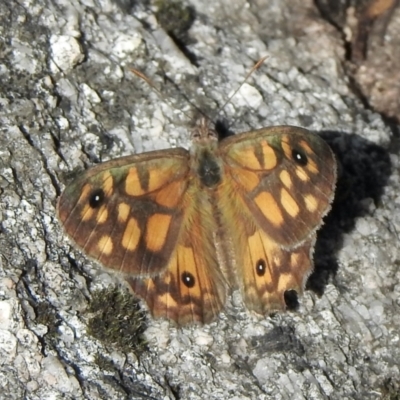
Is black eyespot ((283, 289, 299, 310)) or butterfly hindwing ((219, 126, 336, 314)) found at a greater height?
butterfly hindwing ((219, 126, 336, 314))

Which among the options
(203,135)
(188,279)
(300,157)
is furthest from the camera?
(203,135)

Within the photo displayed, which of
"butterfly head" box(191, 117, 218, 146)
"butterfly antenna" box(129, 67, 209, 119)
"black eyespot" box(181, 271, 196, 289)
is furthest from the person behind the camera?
"butterfly antenna" box(129, 67, 209, 119)

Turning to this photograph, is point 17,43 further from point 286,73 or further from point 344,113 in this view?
point 344,113

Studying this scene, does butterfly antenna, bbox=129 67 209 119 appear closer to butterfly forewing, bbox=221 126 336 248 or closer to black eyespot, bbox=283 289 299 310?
butterfly forewing, bbox=221 126 336 248

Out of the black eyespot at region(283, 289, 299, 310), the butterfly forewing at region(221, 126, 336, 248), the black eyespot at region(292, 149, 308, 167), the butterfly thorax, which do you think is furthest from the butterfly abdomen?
the black eyespot at region(283, 289, 299, 310)

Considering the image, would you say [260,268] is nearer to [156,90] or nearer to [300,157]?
[300,157]

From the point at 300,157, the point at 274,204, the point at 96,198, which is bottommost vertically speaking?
the point at 96,198

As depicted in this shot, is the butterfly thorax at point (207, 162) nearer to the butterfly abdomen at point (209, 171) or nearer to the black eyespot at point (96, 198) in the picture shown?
the butterfly abdomen at point (209, 171)

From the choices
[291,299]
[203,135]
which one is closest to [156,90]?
[203,135]
